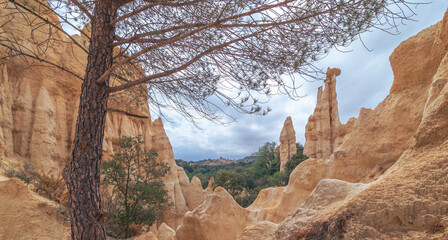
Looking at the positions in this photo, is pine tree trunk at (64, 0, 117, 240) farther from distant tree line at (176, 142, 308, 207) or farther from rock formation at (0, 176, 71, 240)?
distant tree line at (176, 142, 308, 207)

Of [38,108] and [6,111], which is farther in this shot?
[38,108]

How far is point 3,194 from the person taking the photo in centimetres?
561

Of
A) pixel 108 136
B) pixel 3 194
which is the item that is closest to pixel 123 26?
pixel 3 194

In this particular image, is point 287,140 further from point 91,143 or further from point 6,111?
point 91,143

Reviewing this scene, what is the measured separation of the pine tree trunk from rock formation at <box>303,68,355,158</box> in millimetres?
25747

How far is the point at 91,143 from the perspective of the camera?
2.93 meters

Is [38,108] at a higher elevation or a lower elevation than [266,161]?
higher

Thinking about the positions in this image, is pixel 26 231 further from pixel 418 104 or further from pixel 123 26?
pixel 418 104

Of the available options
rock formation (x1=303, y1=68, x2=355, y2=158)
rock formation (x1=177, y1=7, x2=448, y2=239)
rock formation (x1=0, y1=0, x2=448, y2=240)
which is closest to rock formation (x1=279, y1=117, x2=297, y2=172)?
rock formation (x1=303, y1=68, x2=355, y2=158)

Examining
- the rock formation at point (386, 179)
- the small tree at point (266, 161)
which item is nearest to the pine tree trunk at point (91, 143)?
the rock formation at point (386, 179)

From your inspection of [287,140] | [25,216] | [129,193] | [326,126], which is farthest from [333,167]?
[287,140]

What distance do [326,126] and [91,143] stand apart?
2690 centimetres

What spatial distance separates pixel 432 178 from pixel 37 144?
13.9 m

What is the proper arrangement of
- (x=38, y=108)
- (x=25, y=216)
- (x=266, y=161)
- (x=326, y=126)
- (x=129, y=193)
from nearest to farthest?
(x=25, y=216) → (x=129, y=193) → (x=38, y=108) → (x=326, y=126) → (x=266, y=161)
